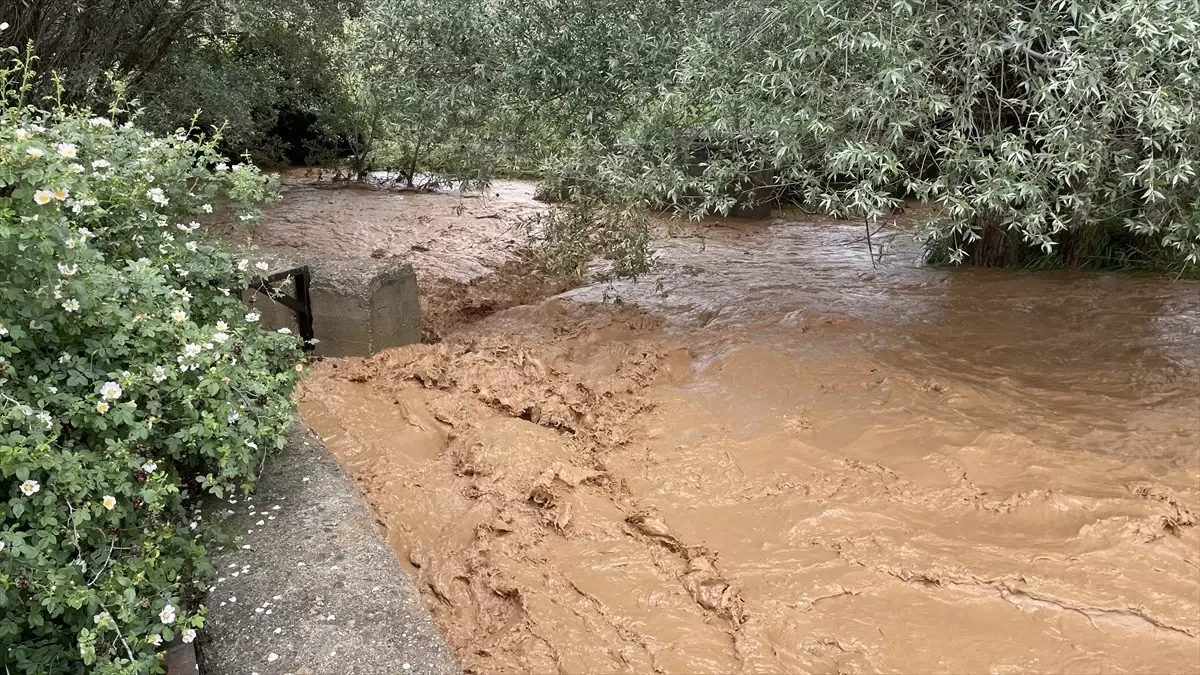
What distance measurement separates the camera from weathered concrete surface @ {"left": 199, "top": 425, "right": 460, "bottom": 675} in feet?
7.58

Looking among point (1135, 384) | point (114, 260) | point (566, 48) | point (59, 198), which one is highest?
point (566, 48)

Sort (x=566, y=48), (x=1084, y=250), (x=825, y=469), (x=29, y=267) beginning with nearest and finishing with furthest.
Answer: (x=29, y=267)
(x=825, y=469)
(x=566, y=48)
(x=1084, y=250)

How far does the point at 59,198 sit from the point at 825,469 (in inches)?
144

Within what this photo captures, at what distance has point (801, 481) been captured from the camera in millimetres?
4336

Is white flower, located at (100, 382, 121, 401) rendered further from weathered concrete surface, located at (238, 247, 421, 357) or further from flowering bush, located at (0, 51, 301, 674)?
weathered concrete surface, located at (238, 247, 421, 357)

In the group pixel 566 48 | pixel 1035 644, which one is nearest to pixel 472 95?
pixel 566 48

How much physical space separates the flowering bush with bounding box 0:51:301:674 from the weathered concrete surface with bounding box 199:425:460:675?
0.46 feet

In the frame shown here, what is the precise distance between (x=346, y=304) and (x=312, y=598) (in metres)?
3.52

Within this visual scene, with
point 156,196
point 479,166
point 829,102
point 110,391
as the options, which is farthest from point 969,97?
point 110,391

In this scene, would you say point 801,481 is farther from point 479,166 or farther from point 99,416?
point 479,166

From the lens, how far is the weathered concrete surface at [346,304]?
574 cm

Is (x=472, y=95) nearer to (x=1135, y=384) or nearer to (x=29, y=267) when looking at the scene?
(x=29, y=267)

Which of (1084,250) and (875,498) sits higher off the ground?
(1084,250)

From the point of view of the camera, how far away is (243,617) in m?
2.44
